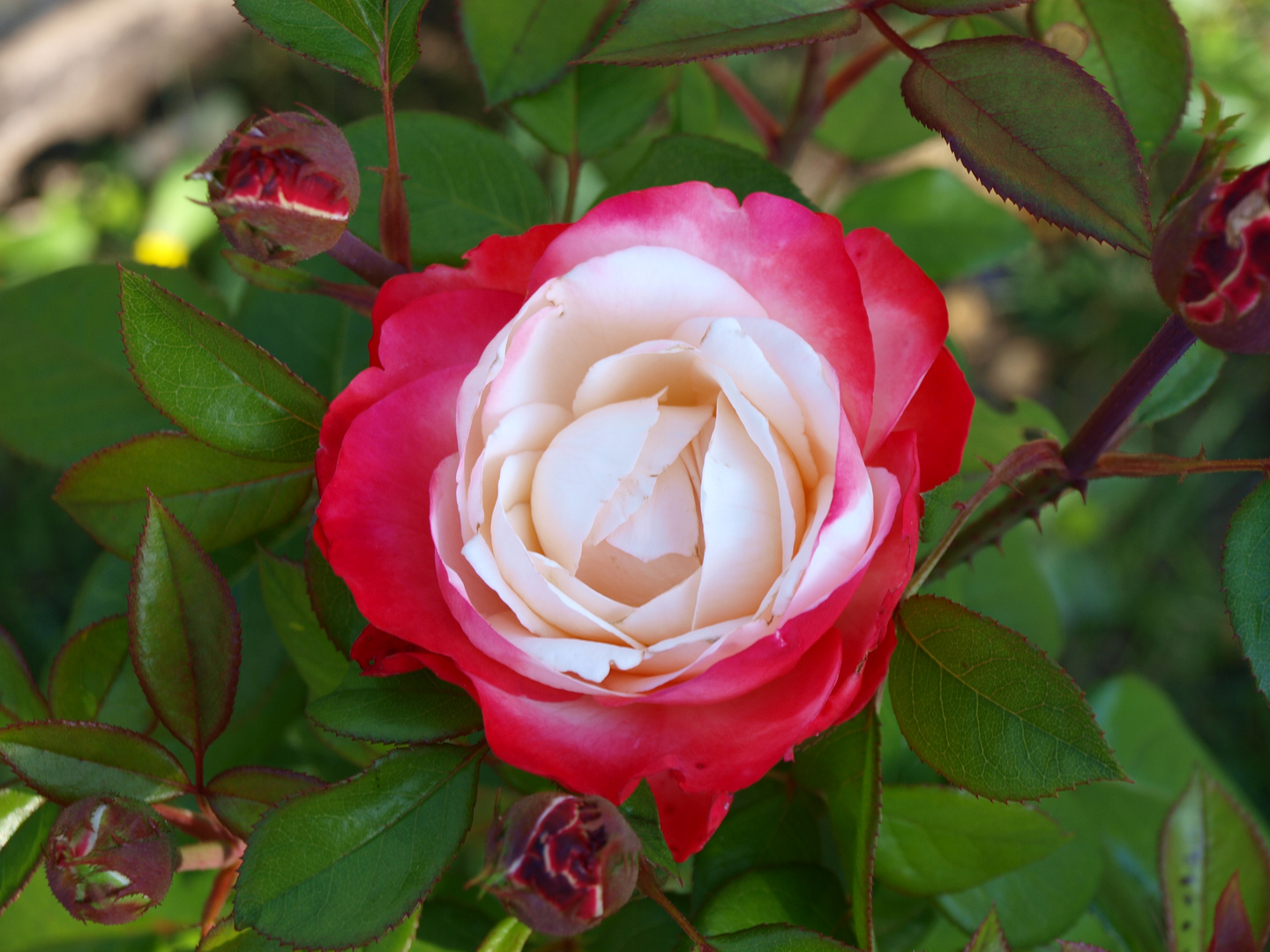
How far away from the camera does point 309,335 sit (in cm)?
70

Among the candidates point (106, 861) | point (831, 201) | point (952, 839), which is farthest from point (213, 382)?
point (831, 201)

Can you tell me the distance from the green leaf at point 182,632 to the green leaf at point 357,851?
94mm

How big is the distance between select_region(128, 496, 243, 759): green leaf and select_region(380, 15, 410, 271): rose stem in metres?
0.14

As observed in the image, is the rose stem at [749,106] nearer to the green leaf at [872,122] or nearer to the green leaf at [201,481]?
the green leaf at [872,122]

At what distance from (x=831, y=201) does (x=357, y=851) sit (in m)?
1.12

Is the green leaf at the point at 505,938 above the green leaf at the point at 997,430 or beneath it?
beneath

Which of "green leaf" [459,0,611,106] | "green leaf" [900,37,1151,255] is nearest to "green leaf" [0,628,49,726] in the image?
"green leaf" [459,0,611,106]

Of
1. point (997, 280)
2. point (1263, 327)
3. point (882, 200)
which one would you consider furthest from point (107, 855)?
point (997, 280)

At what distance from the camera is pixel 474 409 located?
0.33 metres

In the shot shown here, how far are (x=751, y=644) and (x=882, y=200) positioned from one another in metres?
0.54

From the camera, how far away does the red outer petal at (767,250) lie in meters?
0.33

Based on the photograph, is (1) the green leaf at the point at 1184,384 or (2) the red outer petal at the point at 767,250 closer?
(2) the red outer petal at the point at 767,250

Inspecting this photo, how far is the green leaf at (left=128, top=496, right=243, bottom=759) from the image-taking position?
399mm

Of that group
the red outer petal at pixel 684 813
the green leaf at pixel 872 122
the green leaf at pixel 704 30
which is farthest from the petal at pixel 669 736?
the green leaf at pixel 872 122
